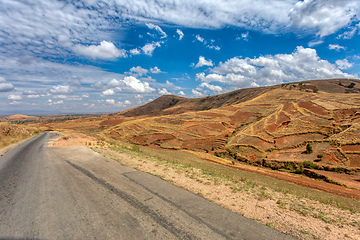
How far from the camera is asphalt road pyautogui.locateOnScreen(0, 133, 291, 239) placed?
14.5 feet

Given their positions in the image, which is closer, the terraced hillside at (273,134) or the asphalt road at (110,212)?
the asphalt road at (110,212)

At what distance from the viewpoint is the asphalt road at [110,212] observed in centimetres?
442

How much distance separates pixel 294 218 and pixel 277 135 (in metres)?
28.5

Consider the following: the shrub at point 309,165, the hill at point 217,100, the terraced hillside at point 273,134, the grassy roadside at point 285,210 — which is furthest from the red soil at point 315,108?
the hill at point 217,100

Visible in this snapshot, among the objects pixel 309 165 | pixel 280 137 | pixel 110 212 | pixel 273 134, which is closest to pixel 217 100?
pixel 273 134

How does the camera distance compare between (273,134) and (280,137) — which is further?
(273,134)

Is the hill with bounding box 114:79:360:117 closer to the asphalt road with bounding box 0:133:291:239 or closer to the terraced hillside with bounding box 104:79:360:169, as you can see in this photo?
the terraced hillside with bounding box 104:79:360:169

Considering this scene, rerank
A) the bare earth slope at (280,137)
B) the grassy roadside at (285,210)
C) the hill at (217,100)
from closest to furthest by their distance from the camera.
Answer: the grassy roadside at (285,210) → the bare earth slope at (280,137) → the hill at (217,100)

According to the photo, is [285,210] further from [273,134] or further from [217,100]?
[217,100]

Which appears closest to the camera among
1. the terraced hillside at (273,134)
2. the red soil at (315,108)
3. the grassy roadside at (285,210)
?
the grassy roadside at (285,210)

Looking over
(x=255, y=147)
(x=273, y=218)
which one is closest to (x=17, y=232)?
(x=273, y=218)

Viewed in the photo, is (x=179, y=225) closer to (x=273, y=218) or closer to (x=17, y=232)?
(x=273, y=218)

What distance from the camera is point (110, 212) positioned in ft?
17.6

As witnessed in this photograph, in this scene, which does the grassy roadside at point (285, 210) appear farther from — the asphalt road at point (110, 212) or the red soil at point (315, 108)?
the red soil at point (315, 108)
